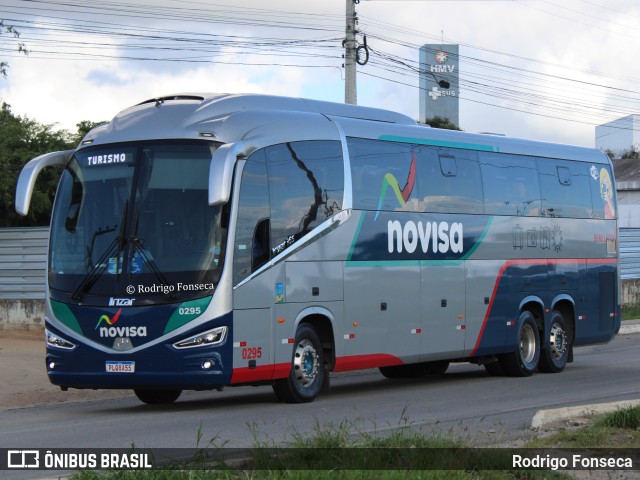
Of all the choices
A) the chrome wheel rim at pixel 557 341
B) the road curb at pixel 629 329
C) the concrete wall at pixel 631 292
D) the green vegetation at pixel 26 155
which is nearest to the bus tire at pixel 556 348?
the chrome wheel rim at pixel 557 341

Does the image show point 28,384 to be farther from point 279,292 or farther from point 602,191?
point 602,191

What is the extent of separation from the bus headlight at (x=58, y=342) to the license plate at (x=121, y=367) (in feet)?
2.00

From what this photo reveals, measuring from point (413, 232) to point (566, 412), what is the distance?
18.6 ft

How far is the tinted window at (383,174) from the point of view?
Result: 16.9 metres

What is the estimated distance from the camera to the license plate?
46.8ft

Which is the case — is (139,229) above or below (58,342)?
above

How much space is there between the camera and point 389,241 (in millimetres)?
17484

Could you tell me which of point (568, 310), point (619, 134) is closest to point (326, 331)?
point (568, 310)

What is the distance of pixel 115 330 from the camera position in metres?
14.4

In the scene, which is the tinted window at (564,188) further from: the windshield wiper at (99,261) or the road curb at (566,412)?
the windshield wiper at (99,261)

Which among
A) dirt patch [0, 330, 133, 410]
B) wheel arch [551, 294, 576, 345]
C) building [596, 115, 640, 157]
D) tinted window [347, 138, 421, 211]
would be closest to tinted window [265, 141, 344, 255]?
tinted window [347, 138, 421, 211]

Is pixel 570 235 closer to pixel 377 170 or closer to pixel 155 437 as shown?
pixel 377 170

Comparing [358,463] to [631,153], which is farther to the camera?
[631,153]

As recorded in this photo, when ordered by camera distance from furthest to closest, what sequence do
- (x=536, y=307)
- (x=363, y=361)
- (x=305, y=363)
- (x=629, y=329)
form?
1. (x=629, y=329)
2. (x=536, y=307)
3. (x=363, y=361)
4. (x=305, y=363)
